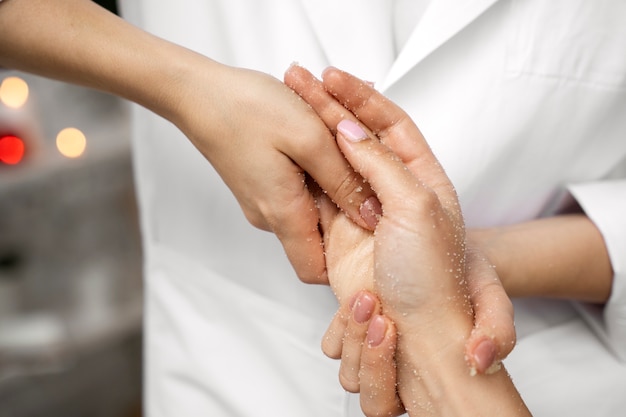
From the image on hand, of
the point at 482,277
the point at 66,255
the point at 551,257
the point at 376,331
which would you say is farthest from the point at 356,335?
the point at 66,255

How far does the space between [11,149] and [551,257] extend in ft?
2.93

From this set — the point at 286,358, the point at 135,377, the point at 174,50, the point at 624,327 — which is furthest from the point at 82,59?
the point at 135,377

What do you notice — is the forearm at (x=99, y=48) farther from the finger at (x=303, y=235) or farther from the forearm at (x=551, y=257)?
the forearm at (x=551, y=257)

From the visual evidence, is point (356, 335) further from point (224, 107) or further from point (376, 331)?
point (224, 107)

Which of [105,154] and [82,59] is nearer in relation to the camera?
[82,59]

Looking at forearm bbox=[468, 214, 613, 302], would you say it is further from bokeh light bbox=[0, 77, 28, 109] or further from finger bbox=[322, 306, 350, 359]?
bokeh light bbox=[0, 77, 28, 109]

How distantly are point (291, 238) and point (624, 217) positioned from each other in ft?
1.12

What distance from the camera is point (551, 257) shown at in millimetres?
708

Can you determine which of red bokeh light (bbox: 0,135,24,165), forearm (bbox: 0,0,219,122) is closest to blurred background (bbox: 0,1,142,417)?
red bokeh light (bbox: 0,135,24,165)

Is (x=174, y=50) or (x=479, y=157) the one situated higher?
(x=174, y=50)

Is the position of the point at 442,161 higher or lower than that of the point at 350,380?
higher

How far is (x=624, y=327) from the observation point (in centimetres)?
72

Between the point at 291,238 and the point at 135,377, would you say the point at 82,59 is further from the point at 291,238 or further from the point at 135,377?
the point at 135,377

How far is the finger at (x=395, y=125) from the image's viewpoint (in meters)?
0.61
